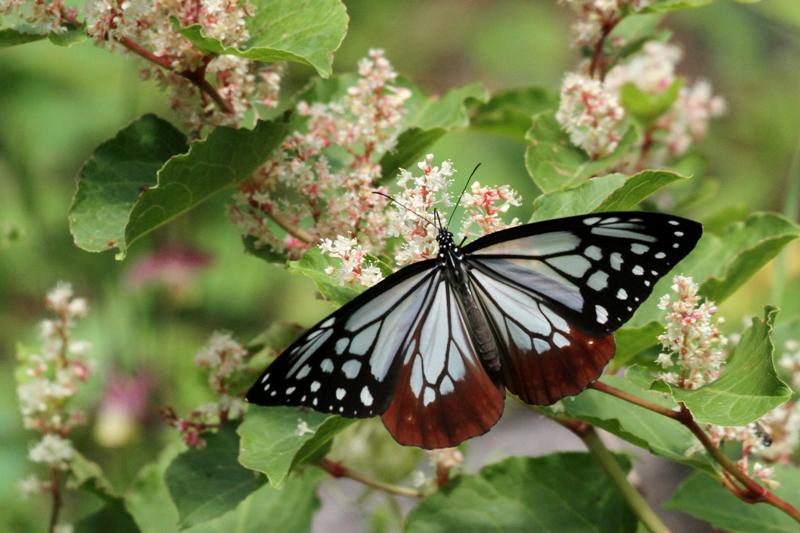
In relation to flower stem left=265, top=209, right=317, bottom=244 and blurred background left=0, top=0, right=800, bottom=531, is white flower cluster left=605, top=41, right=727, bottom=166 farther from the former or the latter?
flower stem left=265, top=209, right=317, bottom=244

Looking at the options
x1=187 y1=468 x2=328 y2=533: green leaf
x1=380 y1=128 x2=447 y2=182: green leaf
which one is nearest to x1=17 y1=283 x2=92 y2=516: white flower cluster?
x1=187 y1=468 x2=328 y2=533: green leaf

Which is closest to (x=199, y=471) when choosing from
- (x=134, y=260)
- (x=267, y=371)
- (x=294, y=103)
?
(x=267, y=371)

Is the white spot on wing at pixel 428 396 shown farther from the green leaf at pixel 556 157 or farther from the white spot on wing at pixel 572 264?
the green leaf at pixel 556 157

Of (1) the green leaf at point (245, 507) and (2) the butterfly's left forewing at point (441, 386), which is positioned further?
(1) the green leaf at point (245, 507)

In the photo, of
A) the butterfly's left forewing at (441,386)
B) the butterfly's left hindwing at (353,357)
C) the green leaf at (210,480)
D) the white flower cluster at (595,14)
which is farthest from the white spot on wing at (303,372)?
the white flower cluster at (595,14)

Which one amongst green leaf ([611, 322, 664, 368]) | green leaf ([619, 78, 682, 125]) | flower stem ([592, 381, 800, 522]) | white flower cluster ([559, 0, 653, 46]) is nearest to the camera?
flower stem ([592, 381, 800, 522])

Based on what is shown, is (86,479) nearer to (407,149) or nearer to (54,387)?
(54,387)

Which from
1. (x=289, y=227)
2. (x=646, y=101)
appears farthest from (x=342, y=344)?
(x=646, y=101)
